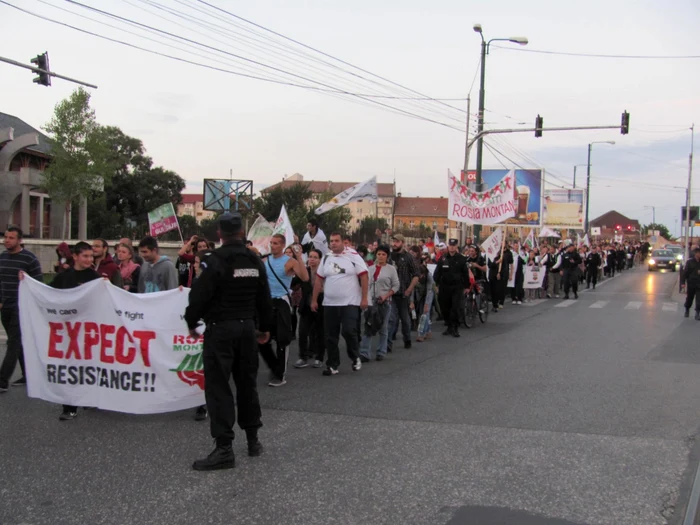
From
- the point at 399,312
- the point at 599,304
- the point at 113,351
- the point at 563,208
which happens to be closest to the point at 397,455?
the point at 113,351

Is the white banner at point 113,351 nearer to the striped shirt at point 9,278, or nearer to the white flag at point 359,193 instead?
the striped shirt at point 9,278

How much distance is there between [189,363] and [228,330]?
1.53m

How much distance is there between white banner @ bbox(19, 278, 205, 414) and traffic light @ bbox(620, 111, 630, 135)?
21.7 meters

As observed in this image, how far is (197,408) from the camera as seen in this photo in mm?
6512

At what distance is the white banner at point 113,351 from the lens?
6.35m

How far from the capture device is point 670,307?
19859 millimetres

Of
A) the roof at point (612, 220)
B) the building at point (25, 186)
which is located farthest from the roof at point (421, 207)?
the building at point (25, 186)

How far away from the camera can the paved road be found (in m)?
4.25

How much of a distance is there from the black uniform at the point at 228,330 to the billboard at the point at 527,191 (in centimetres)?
4424

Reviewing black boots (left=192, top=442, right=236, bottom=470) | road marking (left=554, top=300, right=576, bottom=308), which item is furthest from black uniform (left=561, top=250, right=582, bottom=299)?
black boots (left=192, top=442, right=236, bottom=470)

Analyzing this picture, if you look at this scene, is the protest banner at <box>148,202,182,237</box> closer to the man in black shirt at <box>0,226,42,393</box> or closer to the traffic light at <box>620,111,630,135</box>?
the man in black shirt at <box>0,226,42,393</box>

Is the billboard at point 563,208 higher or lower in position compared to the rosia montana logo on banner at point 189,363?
higher

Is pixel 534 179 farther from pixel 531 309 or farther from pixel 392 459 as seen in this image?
pixel 392 459

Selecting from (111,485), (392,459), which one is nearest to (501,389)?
(392,459)
